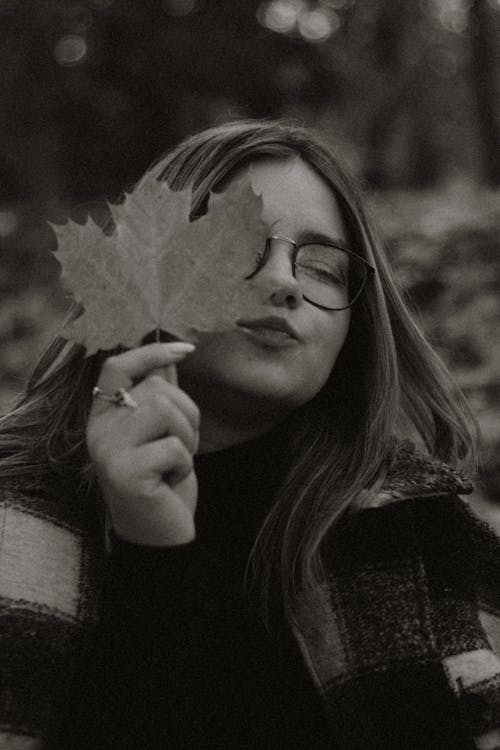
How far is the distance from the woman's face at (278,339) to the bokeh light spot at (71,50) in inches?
331

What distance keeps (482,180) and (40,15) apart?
5.18 m

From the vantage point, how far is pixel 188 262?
1292mm

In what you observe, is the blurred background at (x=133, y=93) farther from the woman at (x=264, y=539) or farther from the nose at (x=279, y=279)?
the nose at (x=279, y=279)

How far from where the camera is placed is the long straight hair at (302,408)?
1720 mm

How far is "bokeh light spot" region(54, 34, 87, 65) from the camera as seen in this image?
9.34m

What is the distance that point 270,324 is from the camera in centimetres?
160

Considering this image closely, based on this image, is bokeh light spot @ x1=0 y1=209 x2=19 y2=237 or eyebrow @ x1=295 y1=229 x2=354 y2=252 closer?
eyebrow @ x1=295 y1=229 x2=354 y2=252

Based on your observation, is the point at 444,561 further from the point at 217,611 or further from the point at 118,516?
the point at 118,516

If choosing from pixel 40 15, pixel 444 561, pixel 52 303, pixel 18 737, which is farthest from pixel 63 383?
pixel 40 15

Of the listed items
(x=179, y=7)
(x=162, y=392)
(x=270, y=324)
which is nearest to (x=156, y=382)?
(x=162, y=392)

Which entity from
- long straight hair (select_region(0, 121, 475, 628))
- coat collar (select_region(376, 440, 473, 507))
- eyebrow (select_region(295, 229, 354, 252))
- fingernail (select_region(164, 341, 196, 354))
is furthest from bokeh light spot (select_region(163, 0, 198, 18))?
fingernail (select_region(164, 341, 196, 354))

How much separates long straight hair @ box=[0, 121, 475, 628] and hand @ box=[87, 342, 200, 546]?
45 centimetres

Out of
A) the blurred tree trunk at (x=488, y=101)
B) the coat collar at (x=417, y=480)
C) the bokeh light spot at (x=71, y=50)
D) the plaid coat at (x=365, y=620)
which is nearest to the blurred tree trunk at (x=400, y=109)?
the blurred tree trunk at (x=488, y=101)

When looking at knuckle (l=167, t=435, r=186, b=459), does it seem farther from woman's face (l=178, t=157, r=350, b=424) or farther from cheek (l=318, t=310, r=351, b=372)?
cheek (l=318, t=310, r=351, b=372)
